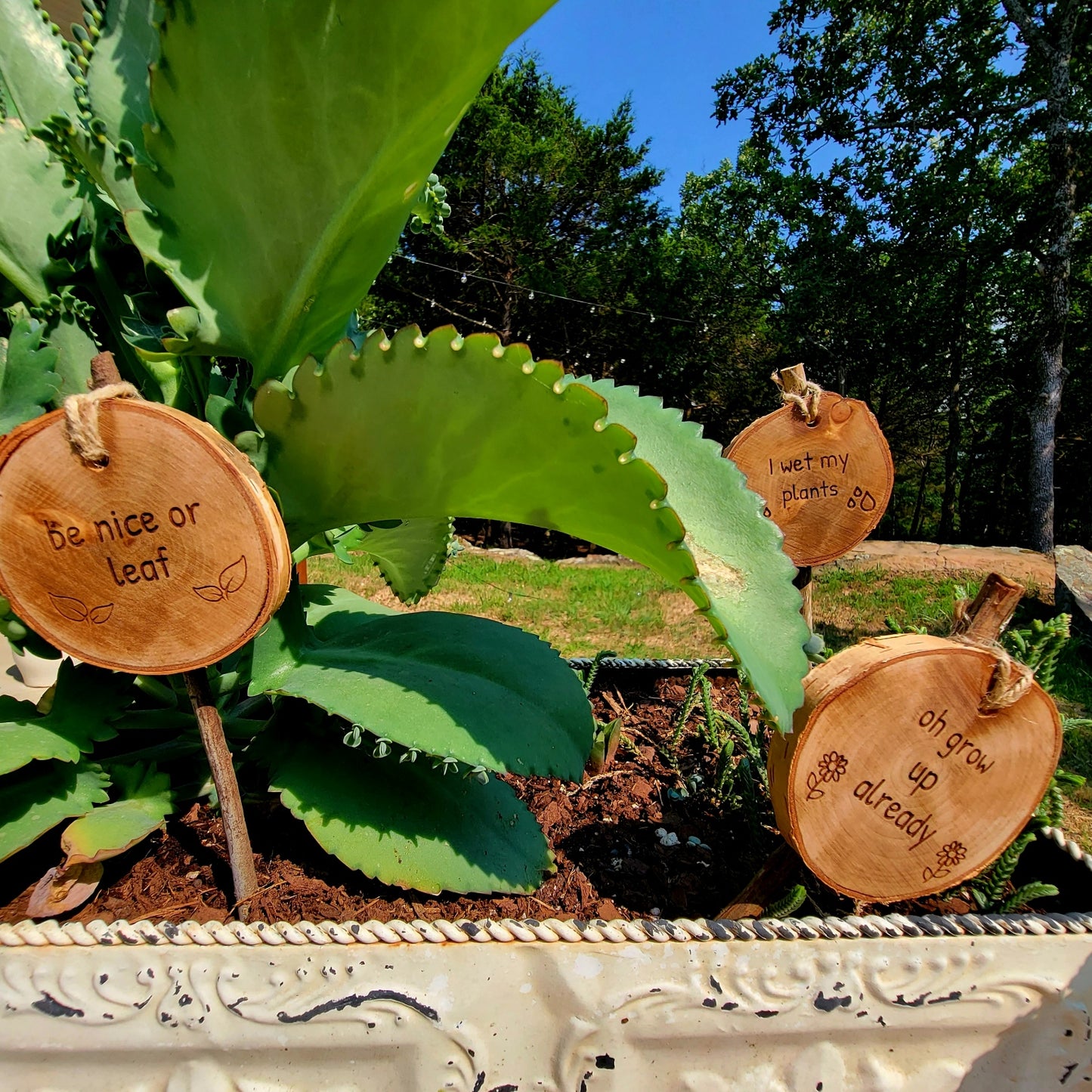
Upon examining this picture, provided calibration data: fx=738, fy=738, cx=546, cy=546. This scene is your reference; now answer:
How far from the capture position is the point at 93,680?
67 centimetres

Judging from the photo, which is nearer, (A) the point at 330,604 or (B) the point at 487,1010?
(B) the point at 487,1010

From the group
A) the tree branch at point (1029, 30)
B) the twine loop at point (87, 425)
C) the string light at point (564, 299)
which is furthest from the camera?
the string light at point (564, 299)

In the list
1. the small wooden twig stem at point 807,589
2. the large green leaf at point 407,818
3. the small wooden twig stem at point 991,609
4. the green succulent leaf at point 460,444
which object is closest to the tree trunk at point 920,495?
the small wooden twig stem at point 807,589

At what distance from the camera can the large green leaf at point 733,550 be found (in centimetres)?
49

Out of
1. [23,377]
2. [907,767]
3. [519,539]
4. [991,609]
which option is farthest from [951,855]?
[519,539]

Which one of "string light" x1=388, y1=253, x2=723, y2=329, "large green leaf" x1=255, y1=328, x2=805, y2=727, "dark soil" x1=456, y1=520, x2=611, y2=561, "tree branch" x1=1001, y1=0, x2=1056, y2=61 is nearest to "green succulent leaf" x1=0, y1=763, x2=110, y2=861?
"large green leaf" x1=255, y1=328, x2=805, y2=727

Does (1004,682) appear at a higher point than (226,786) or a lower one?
higher

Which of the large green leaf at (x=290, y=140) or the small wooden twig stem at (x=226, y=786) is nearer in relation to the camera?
the large green leaf at (x=290, y=140)

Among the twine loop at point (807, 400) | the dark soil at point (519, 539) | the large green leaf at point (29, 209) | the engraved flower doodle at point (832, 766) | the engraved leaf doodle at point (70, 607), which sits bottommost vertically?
the dark soil at point (519, 539)

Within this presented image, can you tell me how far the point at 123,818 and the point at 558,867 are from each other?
40 centimetres

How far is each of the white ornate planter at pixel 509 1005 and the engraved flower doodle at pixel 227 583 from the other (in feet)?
0.77

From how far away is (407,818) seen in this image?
68 cm

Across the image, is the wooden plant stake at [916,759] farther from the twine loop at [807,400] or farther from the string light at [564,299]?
the string light at [564,299]

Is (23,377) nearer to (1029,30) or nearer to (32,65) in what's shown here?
(32,65)
